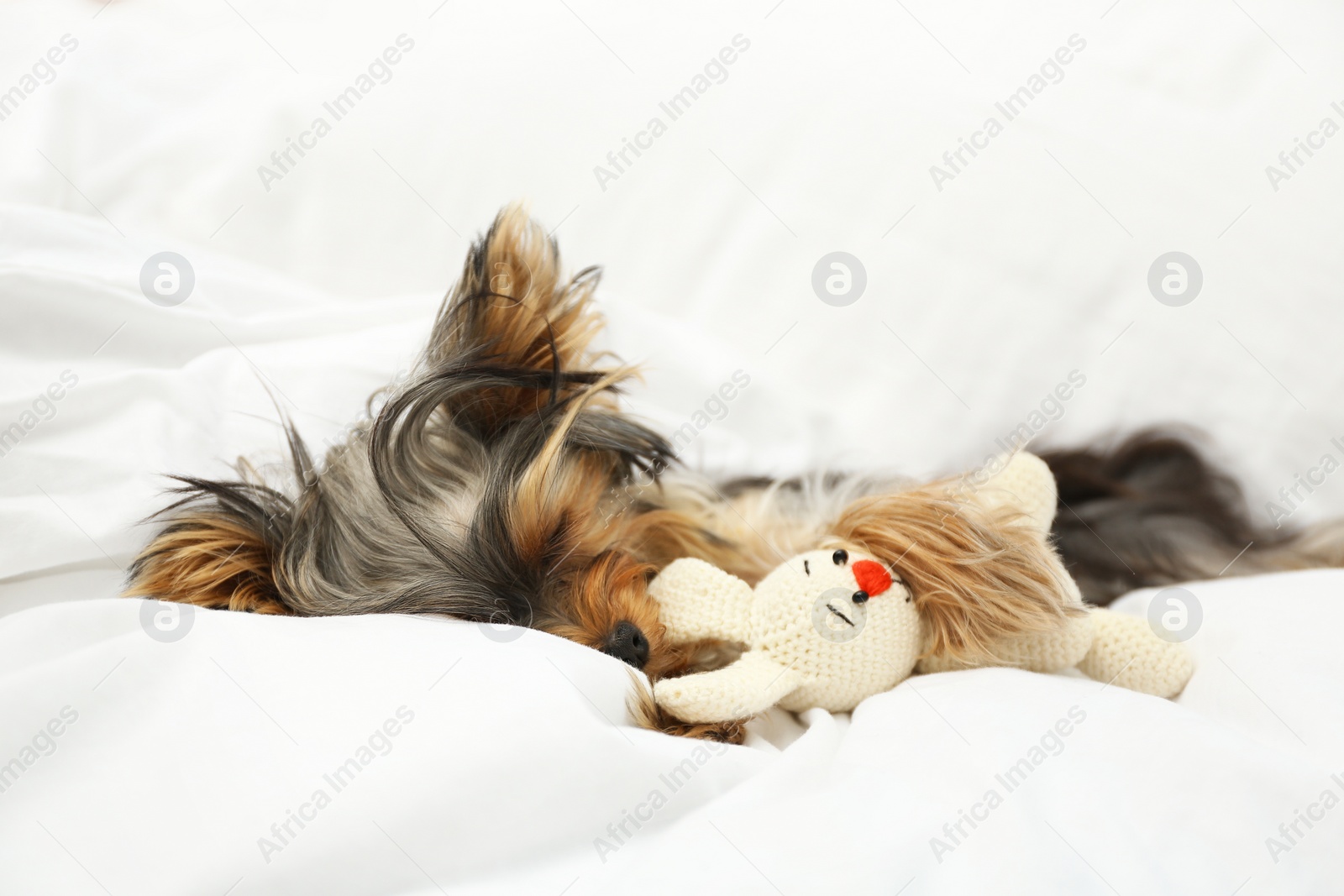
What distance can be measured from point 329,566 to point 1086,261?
1.63 meters

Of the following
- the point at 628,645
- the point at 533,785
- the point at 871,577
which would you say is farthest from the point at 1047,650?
the point at 533,785

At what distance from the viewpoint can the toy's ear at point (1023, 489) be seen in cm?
139

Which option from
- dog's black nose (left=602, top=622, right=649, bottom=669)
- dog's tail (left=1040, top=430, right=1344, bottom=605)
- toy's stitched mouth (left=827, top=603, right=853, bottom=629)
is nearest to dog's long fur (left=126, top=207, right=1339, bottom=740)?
dog's black nose (left=602, top=622, right=649, bottom=669)

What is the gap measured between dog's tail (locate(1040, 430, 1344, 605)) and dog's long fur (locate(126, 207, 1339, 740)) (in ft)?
2.08

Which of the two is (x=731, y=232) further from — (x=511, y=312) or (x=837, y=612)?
(x=837, y=612)

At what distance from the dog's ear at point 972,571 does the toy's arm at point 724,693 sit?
0.77ft

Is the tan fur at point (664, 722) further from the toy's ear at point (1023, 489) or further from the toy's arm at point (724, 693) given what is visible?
the toy's ear at point (1023, 489)

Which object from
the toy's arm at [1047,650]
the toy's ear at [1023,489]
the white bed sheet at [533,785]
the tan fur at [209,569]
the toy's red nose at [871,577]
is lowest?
the tan fur at [209,569]

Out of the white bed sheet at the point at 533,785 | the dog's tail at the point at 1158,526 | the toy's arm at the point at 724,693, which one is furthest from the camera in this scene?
the dog's tail at the point at 1158,526

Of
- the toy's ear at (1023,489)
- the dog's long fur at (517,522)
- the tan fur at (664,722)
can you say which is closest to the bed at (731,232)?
the tan fur at (664,722)

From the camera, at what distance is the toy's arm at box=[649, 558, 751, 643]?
51.6 inches

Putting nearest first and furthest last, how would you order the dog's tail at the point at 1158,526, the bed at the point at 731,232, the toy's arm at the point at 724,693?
the toy's arm at the point at 724,693 < the bed at the point at 731,232 < the dog's tail at the point at 1158,526

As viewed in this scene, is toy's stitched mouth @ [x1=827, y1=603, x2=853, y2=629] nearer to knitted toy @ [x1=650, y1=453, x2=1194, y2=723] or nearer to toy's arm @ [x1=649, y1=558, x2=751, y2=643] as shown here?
A: knitted toy @ [x1=650, y1=453, x2=1194, y2=723]

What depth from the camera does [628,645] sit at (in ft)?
4.17
